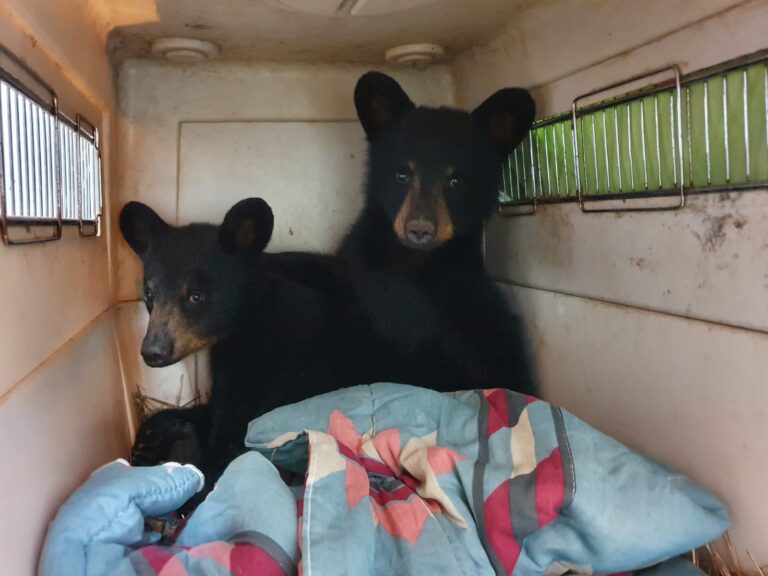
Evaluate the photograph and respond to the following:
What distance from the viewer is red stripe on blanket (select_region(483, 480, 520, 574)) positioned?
961 mm

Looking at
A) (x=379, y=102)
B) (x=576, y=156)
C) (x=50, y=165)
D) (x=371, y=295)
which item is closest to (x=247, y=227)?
(x=371, y=295)

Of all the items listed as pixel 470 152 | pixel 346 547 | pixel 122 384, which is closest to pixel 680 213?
pixel 470 152

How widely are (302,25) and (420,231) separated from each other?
22.5 inches

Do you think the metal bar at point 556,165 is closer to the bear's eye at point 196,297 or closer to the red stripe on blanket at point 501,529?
the red stripe on blanket at point 501,529

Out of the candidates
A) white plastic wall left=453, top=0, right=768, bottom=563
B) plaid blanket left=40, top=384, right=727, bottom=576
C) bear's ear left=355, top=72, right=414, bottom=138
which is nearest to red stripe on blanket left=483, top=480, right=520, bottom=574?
plaid blanket left=40, top=384, right=727, bottom=576

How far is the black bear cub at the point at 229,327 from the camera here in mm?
1557

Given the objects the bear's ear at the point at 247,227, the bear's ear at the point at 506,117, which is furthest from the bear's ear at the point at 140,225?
the bear's ear at the point at 506,117

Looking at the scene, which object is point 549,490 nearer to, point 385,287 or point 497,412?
point 497,412

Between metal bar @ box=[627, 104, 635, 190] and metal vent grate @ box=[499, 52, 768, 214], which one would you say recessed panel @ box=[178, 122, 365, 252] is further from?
metal bar @ box=[627, 104, 635, 190]

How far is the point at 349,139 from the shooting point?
200 cm

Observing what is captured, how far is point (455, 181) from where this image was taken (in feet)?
5.31

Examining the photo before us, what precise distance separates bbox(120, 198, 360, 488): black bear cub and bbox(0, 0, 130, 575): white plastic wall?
11 cm

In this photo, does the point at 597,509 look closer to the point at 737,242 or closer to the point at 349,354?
the point at 737,242

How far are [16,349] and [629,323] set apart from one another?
992 millimetres
